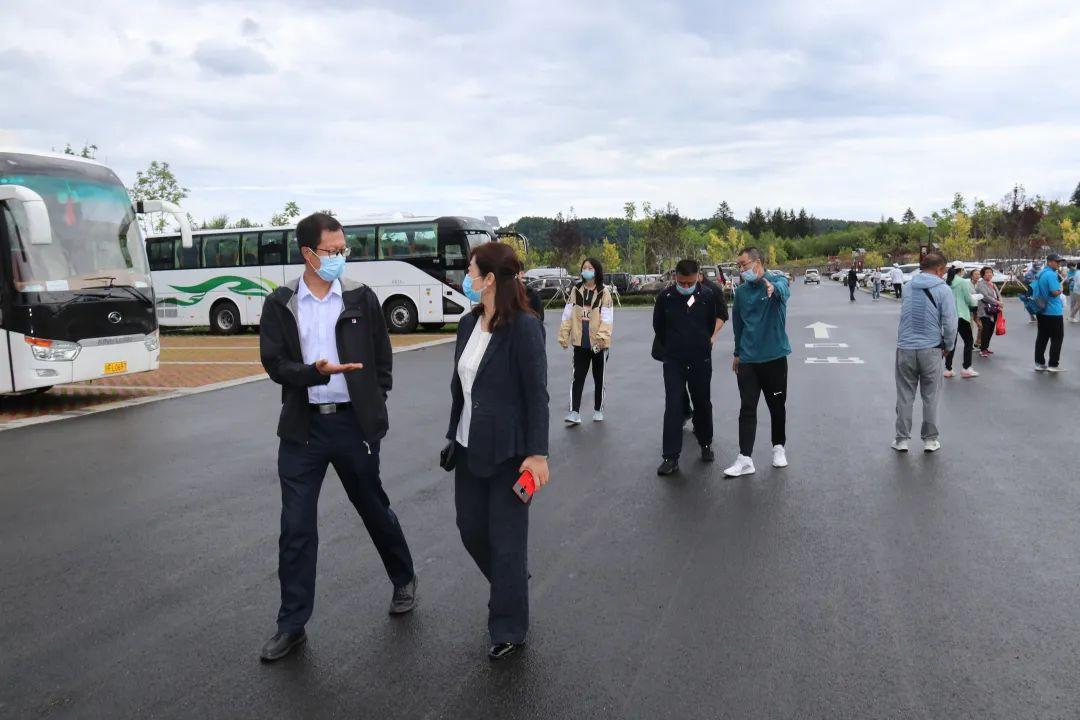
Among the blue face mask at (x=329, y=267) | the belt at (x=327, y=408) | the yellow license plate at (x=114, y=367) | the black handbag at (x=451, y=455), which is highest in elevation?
the blue face mask at (x=329, y=267)

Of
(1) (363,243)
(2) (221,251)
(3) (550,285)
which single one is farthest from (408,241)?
(3) (550,285)

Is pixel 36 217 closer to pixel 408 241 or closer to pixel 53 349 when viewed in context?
pixel 53 349

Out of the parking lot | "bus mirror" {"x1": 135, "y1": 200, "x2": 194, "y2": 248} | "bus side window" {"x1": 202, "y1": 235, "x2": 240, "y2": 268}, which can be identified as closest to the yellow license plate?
the parking lot

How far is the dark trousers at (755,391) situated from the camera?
22.9 ft

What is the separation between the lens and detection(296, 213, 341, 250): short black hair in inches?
157

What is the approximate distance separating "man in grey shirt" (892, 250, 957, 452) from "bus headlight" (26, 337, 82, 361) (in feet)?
30.9

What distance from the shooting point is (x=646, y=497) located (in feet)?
20.8

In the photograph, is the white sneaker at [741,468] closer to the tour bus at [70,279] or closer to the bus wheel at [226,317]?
the tour bus at [70,279]

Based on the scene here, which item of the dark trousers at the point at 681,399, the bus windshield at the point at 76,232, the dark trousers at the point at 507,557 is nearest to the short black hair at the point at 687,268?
the dark trousers at the point at 681,399

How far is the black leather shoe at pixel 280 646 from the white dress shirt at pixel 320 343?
1013 mm

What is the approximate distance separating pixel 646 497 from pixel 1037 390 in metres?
7.50

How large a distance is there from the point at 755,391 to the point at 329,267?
4.13m

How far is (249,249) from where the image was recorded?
2642 cm

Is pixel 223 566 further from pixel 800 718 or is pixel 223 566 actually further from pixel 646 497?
pixel 800 718
